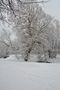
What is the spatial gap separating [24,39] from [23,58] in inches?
95.9

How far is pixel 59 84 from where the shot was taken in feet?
13.4

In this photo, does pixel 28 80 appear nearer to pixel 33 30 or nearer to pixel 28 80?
pixel 28 80

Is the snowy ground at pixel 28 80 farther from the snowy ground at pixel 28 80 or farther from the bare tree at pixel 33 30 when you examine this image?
the bare tree at pixel 33 30

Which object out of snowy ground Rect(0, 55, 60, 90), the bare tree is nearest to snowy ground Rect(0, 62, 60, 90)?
snowy ground Rect(0, 55, 60, 90)

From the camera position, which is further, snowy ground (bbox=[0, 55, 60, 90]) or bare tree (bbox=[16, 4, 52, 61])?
bare tree (bbox=[16, 4, 52, 61])

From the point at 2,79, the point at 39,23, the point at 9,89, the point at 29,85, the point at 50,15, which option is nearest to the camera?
the point at 9,89

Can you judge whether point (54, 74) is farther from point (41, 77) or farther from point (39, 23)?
point (39, 23)

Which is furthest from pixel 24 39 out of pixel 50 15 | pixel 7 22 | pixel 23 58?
pixel 7 22

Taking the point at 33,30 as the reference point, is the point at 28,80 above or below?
below

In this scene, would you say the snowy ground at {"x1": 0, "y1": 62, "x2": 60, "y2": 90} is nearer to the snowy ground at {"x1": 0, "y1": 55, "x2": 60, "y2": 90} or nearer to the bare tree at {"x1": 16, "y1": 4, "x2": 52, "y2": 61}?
the snowy ground at {"x1": 0, "y1": 55, "x2": 60, "y2": 90}

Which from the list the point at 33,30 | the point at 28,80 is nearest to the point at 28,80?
the point at 28,80

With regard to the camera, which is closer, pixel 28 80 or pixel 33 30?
pixel 28 80


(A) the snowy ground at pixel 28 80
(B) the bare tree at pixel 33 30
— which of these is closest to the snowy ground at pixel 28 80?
(A) the snowy ground at pixel 28 80

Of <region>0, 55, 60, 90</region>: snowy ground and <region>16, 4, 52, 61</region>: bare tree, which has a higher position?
<region>16, 4, 52, 61</region>: bare tree
